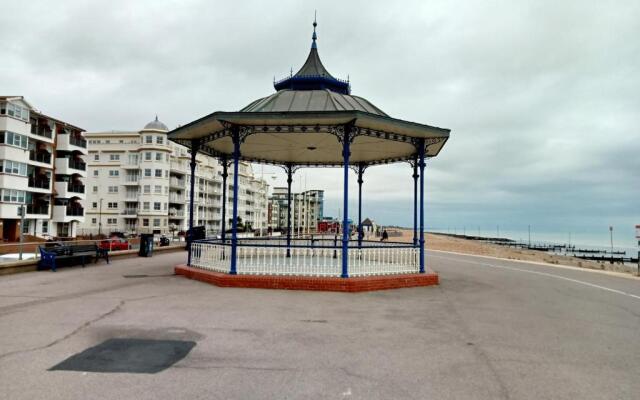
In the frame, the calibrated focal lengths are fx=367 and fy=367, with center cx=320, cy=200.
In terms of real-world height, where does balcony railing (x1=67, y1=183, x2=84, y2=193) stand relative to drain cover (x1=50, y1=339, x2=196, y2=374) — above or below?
above

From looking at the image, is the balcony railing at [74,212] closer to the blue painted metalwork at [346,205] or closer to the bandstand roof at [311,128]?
the bandstand roof at [311,128]

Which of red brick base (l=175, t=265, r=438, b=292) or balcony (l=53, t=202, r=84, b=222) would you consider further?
balcony (l=53, t=202, r=84, b=222)

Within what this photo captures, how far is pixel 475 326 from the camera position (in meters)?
7.11

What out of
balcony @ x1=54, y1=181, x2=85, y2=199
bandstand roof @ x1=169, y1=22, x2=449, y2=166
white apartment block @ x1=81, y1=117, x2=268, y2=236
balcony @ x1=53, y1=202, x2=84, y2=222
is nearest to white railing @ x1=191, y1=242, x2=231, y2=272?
bandstand roof @ x1=169, y1=22, x2=449, y2=166

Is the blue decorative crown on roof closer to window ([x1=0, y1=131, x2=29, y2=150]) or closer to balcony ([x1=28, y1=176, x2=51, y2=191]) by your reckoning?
window ([x1=0, y1=131, x2=29, y2=150])

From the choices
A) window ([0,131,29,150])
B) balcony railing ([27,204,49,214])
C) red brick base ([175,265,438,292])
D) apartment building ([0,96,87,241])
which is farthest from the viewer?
balcony railing ([27,204,49,214])

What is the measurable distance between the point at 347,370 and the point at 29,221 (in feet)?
161

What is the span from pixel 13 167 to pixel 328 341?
44362 millimetres

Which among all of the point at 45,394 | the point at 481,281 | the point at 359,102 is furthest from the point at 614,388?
the point at 359,102

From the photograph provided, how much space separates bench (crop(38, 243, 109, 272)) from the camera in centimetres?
1376

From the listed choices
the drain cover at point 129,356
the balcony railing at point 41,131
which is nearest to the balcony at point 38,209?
the balcony railing at point 41,131

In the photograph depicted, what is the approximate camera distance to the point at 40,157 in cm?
4231

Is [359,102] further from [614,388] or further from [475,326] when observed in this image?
[614,388]

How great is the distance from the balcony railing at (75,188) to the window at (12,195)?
836 cm
